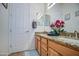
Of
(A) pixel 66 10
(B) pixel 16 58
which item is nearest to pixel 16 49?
(B) pixel 16 58

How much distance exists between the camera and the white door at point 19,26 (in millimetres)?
1639

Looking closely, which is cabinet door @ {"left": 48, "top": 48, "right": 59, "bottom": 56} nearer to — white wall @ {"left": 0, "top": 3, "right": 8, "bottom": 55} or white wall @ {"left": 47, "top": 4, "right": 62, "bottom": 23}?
white wall @ {"left": 47, "top": 4, "right": 62, "bottom": 23}

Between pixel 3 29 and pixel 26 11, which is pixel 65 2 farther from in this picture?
pixel 3 29

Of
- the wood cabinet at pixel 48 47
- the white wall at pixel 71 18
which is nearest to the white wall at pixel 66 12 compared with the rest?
the white wall at pixel 71 18

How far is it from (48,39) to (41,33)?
0.11 meters

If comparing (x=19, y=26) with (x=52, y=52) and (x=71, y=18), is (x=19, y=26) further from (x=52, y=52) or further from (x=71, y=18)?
(x=71, y=18)

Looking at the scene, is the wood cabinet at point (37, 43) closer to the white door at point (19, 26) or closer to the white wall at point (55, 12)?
the white door at point (19, 26)

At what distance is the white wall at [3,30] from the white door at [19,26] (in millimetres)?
73

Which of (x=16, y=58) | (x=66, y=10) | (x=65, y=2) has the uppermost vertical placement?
(x=65, y=2)

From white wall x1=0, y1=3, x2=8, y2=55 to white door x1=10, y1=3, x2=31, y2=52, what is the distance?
7cm

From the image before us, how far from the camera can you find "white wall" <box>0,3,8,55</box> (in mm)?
1640

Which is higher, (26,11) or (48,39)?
(26,11)

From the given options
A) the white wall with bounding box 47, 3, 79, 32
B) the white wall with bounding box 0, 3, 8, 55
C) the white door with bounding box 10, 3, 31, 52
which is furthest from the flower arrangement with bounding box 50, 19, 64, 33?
the white wall with bounding box 0, 3, 8, 55

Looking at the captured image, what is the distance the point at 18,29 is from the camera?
1649 mm
